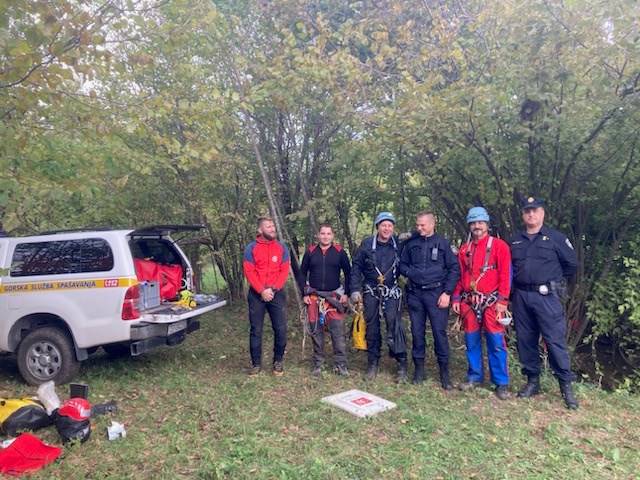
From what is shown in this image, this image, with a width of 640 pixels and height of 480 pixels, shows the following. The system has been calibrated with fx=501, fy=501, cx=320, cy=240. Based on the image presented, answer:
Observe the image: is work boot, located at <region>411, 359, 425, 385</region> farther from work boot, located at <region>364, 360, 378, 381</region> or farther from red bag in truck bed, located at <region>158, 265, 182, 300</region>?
red bag in truck bed, located at <region>158, 265, 182, 300</region>

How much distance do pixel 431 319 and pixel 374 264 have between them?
2.84ft

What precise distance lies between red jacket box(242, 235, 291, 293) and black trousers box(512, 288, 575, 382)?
8.50 ft

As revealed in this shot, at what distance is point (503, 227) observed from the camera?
6.82 m

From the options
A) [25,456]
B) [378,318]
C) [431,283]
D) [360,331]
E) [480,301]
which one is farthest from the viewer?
[360,331]

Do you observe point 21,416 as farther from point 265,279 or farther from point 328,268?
point 328,268

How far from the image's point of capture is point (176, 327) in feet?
18.8

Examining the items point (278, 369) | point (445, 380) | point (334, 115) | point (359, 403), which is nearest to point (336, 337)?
point (278, 369)

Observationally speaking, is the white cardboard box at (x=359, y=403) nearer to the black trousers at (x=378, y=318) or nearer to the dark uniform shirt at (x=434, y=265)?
the black trousers at (x=378, y=318)

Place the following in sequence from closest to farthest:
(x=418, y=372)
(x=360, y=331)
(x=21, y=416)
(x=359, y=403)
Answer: (x=21, y=416) < (x=359, y=403) < (x=418, y=372) < (x=360, y=331)

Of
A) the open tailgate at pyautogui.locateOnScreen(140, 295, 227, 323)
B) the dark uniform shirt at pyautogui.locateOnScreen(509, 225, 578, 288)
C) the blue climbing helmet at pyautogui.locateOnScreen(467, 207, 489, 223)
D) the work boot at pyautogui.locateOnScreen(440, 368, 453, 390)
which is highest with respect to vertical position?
the blue climbing helmet at pyautogui.locateOnScreen(467, 207, 489, 223)

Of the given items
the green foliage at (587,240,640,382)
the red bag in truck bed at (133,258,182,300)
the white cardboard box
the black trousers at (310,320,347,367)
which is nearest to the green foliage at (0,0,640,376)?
the green foliage at (587,240,640,382)

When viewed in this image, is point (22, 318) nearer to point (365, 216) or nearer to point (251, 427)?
point (251, 427)

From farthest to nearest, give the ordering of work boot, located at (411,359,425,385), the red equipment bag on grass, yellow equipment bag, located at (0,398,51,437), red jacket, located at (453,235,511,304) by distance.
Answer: work boot, located at (411,359,425,385), red jacket, located at (453,235,511,304), yellow equipment bag, located at (0,398,51,437), the red equipment bag on grass

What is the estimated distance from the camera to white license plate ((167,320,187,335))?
221 inches
